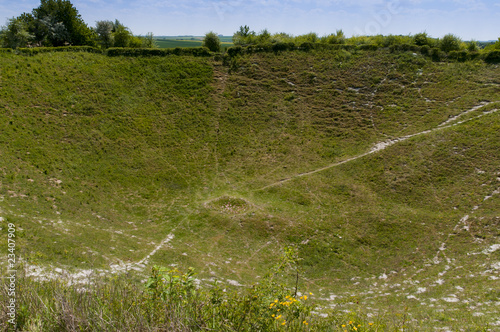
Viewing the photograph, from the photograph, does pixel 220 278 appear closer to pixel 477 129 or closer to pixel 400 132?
pixel 400 132

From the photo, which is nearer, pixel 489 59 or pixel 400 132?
pixel 400 132

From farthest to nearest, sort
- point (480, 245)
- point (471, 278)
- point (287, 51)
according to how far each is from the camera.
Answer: point (287, 51) < point (480, 245) < point (471, 278)

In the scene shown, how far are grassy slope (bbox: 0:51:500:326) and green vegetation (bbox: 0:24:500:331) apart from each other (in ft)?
0.61

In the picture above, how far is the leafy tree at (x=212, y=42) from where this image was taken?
163ft

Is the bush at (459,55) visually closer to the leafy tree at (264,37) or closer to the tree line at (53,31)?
the leafy tree at (264,37)

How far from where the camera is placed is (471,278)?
19.0m

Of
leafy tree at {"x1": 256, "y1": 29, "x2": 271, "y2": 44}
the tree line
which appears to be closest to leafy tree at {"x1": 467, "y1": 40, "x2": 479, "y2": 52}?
leafy tree at {"x1": 256, "y1": 29, "x2": 271, "y2": 44}

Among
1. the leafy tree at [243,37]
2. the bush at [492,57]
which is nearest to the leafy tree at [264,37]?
the leafy tree at [243,37]

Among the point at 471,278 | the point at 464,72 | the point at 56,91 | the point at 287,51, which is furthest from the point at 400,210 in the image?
the point at 56,91

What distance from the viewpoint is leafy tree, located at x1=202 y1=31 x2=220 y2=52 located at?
4981 centimetres

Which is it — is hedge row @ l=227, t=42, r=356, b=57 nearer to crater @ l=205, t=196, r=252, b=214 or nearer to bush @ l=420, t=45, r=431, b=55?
bush @ l=420, t=45, r=431, b=55

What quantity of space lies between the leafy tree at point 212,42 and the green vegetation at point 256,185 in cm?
236

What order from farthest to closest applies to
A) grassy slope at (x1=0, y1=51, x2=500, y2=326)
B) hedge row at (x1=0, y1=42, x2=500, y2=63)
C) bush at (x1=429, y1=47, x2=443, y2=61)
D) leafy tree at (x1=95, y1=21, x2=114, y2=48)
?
leafy tree at (x1=95, y1=21, x2=114, y2=48) → bush at (x1=429, y1=47, x2=443, y2=61) → hedge row at (x1=0, y1=42, x2=500, y2=63) → grassy slope at (x1=0, y1=51, x2=500, y2=326)

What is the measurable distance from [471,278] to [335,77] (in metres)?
33.0
